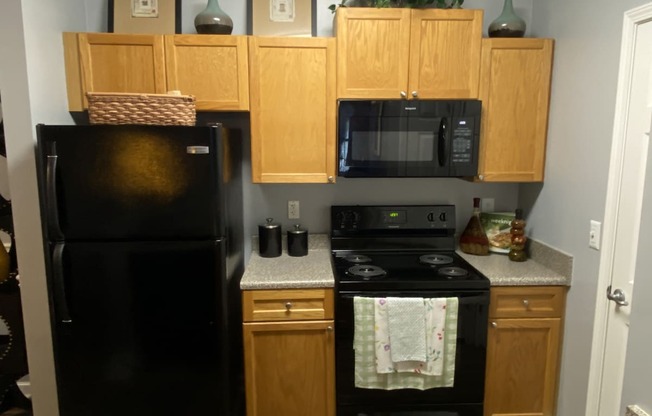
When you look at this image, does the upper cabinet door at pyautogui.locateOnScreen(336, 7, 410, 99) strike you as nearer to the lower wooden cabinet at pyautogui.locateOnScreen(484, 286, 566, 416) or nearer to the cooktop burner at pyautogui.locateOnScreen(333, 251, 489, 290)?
the cooktop burner at pyautogui.locateOnScreen(333, 251, 489, 290)

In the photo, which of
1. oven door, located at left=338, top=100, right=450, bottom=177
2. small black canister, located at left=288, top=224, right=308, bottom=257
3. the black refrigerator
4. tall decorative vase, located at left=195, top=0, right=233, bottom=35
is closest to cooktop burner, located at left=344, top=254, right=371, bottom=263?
small black canister, located at left=288, top=224, right=308, bottom=257

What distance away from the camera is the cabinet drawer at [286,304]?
1.92m

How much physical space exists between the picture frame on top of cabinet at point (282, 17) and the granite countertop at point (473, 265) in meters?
1.26

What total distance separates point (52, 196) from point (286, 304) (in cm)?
109

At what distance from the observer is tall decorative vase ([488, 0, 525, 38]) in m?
2.09

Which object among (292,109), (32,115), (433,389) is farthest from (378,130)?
(32,115)

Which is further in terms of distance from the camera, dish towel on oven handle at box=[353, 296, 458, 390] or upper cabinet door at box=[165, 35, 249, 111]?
upper cabinet door at box=[165, 35, 249, 111]

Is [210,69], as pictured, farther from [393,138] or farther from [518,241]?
[518,241]

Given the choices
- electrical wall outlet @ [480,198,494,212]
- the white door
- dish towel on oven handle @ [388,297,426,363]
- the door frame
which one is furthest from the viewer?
electrical wall outlet @ [480,198,494,212]

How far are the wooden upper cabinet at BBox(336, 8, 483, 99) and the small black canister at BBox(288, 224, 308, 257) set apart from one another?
0.78 m

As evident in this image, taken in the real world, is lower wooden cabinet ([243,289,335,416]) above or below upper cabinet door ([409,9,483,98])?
below

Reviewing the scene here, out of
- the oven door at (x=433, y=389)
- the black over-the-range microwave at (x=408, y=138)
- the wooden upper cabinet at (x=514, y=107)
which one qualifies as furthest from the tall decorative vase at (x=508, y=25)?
the oven door at (x=433, y=389)

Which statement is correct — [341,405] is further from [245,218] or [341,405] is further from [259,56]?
[259,56]

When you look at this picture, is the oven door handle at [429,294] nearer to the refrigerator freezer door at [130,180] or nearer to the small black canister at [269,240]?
the small black canister at [269,240]
